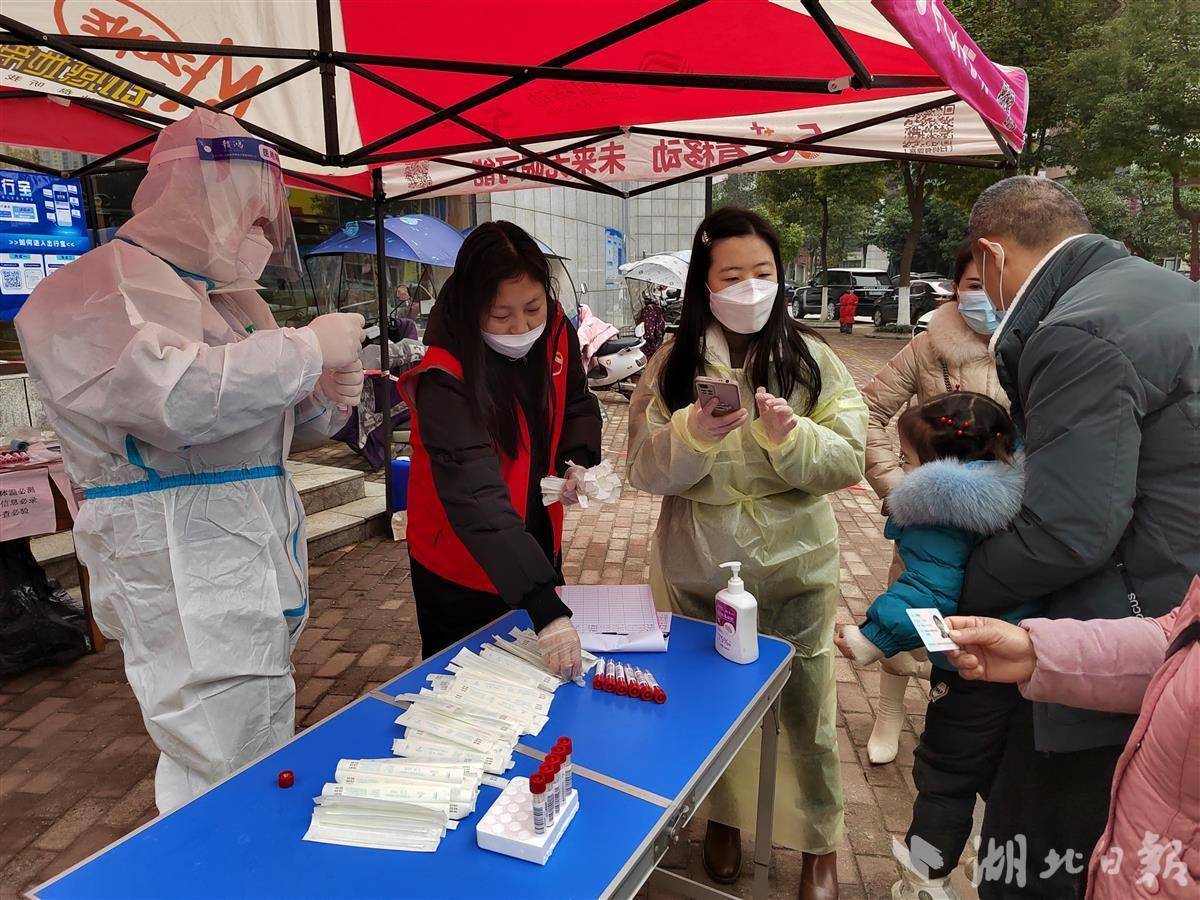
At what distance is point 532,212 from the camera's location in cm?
1524

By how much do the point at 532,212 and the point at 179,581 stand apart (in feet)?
47.9

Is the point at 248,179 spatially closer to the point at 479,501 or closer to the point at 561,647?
the point at 479,501

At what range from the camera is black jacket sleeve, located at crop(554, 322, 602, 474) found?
233 cm

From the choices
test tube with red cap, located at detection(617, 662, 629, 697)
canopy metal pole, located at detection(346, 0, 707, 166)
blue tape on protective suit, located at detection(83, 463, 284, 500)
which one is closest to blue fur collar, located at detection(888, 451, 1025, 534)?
test tube with red cap, located at detection(617, 662, 629, 697)

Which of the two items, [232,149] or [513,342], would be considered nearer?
[232,149]

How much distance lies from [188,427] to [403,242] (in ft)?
21.6

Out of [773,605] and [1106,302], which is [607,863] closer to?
[773,605]

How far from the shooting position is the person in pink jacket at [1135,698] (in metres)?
0.95

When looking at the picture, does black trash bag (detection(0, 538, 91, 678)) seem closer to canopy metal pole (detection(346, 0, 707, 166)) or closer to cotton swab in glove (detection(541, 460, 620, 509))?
canopy metal pole (detection(346, 0, 707, 166))

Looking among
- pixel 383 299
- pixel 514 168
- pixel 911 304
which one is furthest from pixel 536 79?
pixel 911 304

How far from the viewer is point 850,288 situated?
89.7 feet

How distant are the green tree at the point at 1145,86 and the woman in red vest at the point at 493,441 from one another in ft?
54.0

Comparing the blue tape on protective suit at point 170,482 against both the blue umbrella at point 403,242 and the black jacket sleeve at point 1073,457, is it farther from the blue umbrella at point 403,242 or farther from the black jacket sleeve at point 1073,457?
the blue umbrella at point 403,242

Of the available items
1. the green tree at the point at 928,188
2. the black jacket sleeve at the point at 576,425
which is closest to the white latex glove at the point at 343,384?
the black jacket sleeve at the point at 576,425
